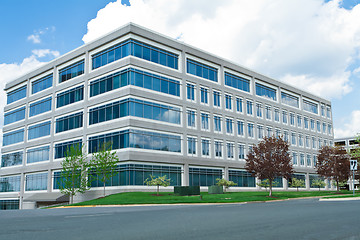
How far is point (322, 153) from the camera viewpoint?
55281mm

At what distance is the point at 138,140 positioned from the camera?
147 feet

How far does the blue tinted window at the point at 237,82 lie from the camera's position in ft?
198

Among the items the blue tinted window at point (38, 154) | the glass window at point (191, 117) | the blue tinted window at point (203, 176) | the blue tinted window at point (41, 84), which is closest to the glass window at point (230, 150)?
the blue tinted window at point (203, 176)

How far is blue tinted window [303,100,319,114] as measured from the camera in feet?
262

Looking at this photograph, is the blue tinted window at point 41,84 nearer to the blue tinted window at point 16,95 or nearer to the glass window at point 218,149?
the blue tinted window at point 16,95

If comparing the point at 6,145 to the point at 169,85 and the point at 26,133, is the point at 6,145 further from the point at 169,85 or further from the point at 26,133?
the point at 169,85

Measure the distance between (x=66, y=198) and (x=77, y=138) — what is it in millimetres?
7919

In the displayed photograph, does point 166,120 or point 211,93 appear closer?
point 166,120

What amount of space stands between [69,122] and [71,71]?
24.6 feet

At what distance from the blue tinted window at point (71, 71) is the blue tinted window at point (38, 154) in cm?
1064

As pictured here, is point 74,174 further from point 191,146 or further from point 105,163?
point 191,146

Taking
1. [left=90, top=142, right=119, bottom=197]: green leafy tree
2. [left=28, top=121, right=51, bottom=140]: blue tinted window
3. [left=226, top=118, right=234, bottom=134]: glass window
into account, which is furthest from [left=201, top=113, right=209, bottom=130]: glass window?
[left=28, top=121, right=51, bottom=140]: blue tinted window

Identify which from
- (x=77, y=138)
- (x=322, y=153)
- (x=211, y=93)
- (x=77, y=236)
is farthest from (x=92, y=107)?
(x=77, y=236)

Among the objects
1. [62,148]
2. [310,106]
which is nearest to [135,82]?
[62,148]
